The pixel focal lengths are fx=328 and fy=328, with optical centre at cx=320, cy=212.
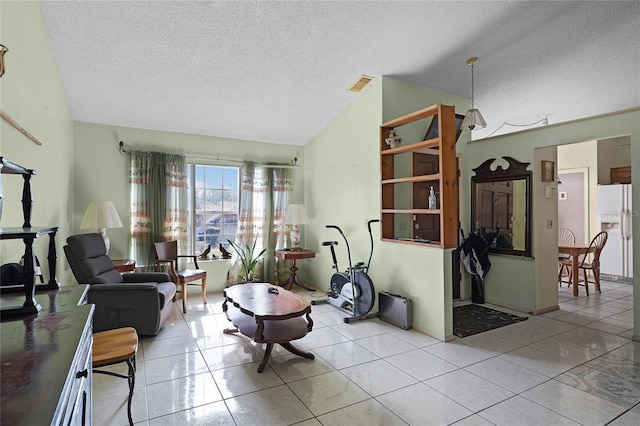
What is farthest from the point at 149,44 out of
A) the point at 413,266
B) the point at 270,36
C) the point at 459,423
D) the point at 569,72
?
the point at 569,72

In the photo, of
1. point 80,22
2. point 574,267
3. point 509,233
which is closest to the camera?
point 80,22

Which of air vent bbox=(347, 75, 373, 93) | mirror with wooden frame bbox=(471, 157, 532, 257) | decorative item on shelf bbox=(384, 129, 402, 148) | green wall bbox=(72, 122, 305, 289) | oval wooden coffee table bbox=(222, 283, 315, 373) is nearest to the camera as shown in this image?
oval wooden coffee table bbox=(222, 283, 315, 373)

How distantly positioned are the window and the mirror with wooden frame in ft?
12.7

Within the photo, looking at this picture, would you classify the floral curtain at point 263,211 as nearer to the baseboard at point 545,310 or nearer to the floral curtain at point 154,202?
the floral curtain at point 154,202

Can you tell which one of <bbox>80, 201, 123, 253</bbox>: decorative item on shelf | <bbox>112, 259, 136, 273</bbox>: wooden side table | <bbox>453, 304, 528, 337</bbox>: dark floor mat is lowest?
<bbox>453, 304, 528, 337</bbox>: dark floor mat

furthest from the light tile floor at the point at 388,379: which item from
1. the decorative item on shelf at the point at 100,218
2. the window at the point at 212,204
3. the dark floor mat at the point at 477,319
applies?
the window at the point at 212,204

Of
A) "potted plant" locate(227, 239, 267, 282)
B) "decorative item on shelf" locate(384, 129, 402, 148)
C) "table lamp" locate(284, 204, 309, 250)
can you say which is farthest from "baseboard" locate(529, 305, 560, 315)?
"potted plant" locate(227, 239, 267, 282)

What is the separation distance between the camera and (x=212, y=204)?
18.2 ft

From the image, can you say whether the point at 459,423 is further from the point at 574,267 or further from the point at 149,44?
the point at 574,267

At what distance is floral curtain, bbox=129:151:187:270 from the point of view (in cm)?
483

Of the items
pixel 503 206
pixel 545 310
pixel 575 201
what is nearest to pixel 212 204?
pixel 503 206

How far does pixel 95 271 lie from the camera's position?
342cm

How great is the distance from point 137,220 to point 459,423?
466 centimetres

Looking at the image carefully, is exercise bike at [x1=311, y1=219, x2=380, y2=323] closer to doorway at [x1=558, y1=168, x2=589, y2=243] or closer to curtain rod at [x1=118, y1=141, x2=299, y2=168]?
curtain rod at [x1=118, y1=141, x2=299, y2=168]
